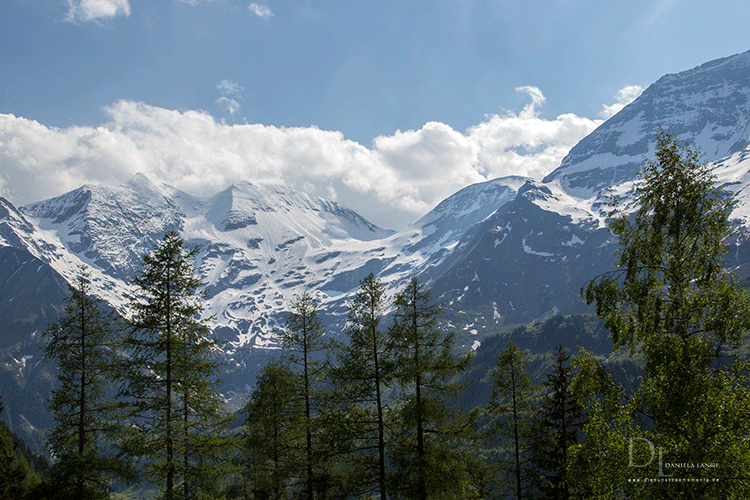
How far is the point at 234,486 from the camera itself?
36625 millimetres

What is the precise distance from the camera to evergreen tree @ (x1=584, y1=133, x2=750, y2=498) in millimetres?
10742

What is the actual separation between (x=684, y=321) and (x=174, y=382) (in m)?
17.6

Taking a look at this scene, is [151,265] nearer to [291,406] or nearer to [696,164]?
[291,406]

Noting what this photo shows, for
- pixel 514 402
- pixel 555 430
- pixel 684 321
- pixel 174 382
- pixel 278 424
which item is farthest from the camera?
pixel 514 402

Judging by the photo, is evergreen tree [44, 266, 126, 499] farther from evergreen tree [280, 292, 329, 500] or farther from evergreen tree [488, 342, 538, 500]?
evergreen tree [488, 342, 538, 500]

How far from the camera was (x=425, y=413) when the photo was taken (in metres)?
17.8

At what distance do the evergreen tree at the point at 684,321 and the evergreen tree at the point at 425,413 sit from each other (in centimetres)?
729

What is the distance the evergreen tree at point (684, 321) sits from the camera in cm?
1074

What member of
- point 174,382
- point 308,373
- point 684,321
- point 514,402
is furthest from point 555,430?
point 174,382

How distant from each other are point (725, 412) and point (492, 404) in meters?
15.8

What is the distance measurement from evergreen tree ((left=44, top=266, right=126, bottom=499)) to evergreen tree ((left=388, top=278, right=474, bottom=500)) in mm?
12546

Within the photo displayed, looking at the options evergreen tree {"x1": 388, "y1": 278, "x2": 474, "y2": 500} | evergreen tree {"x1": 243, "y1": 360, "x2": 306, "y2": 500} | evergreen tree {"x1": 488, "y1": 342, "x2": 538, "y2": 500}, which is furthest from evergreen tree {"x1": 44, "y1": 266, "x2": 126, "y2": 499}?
evergreen tree {"x1": 488, "y1": 342, "x2": 538, "y2": 500}

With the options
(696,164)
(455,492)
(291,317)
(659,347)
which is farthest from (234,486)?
(696,164)

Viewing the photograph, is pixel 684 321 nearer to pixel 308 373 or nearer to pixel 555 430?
pixel 555 430
